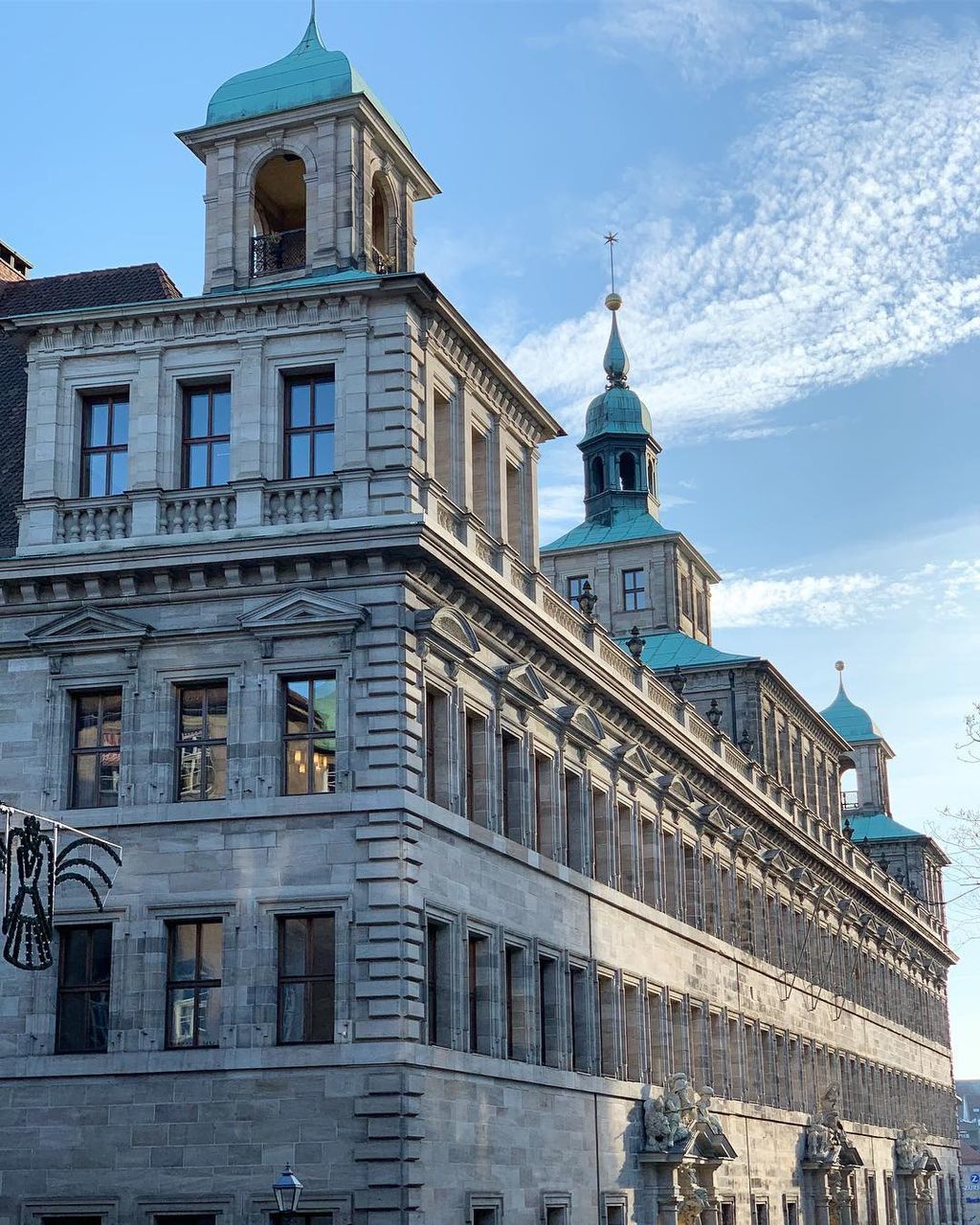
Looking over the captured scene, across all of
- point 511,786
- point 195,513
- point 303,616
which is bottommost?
point 511,786

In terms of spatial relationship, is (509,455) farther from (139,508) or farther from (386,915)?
(386,915)

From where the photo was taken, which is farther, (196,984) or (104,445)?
(104,445)

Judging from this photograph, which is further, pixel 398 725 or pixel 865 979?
pixel 865 979

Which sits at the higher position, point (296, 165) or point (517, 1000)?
point (296, 165)

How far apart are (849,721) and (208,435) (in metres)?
78.5

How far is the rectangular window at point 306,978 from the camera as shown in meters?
32.9

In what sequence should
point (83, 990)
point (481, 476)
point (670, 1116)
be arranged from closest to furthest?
1. point (83, 990)
2. point (481, 476)
3. point (670, 1116)

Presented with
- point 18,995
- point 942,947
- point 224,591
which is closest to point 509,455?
point 224,591

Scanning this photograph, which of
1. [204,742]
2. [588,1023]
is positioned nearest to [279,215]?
[204,742]

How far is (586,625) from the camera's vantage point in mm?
45844

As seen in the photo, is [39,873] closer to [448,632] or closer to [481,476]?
[448,632]

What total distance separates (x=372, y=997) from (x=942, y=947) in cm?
8072

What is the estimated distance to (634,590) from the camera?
78.3m

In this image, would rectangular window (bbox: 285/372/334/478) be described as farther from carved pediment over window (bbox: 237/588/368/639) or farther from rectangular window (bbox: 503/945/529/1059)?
rectangular window (bbox: 503/945/529/1059)
